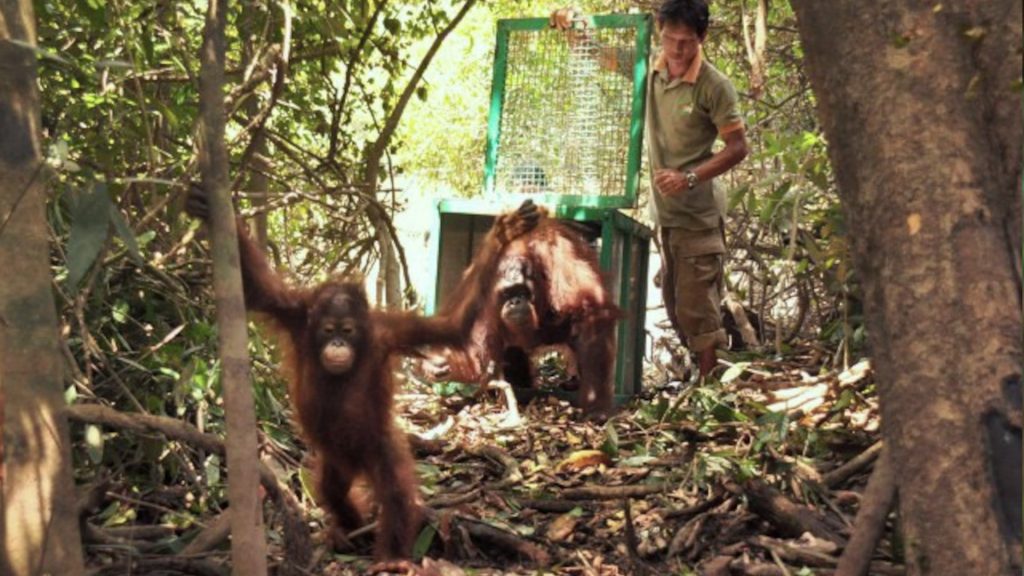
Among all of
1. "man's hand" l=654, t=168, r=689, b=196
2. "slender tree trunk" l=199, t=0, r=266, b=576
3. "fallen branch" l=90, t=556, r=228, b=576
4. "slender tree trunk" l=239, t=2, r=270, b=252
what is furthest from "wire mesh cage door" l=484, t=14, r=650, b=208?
"slender tree trunk" l=199, t=0, r=266, b=576

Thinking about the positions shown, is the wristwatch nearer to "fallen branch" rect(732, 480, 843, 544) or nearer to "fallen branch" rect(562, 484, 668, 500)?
"fallen branch" rect(562, 484, 668, 500)

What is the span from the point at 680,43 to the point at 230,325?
401 centimetres

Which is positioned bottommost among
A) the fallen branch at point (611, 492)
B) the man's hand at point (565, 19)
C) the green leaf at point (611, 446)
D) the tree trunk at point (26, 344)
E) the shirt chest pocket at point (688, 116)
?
the fallen branch at point (611, 492)

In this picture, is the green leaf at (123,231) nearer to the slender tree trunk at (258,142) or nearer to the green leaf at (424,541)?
the green leaf at (424,541)

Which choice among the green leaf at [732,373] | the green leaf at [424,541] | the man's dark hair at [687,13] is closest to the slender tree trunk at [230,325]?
the green leaf at [424,541]

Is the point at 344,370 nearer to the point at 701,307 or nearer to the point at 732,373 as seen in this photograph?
the point at 732,373

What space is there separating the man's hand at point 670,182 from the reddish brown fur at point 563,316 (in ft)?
1.94

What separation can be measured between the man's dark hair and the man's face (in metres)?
0.02

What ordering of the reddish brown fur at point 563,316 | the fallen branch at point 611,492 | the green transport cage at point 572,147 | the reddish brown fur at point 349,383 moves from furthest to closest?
the green transport cage at point 572,147 → the reddish brown fur at point 563,316 → the fallen branch at point 611,492 → the reddish brown fur at point 349,383

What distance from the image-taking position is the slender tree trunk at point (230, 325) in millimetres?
2367

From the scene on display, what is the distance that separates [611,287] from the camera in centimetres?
636

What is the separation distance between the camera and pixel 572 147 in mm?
6477

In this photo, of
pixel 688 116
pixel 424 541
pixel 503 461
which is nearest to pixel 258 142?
pixel 503 461

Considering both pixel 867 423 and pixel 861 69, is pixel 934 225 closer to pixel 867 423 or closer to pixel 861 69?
pixel 861 69
